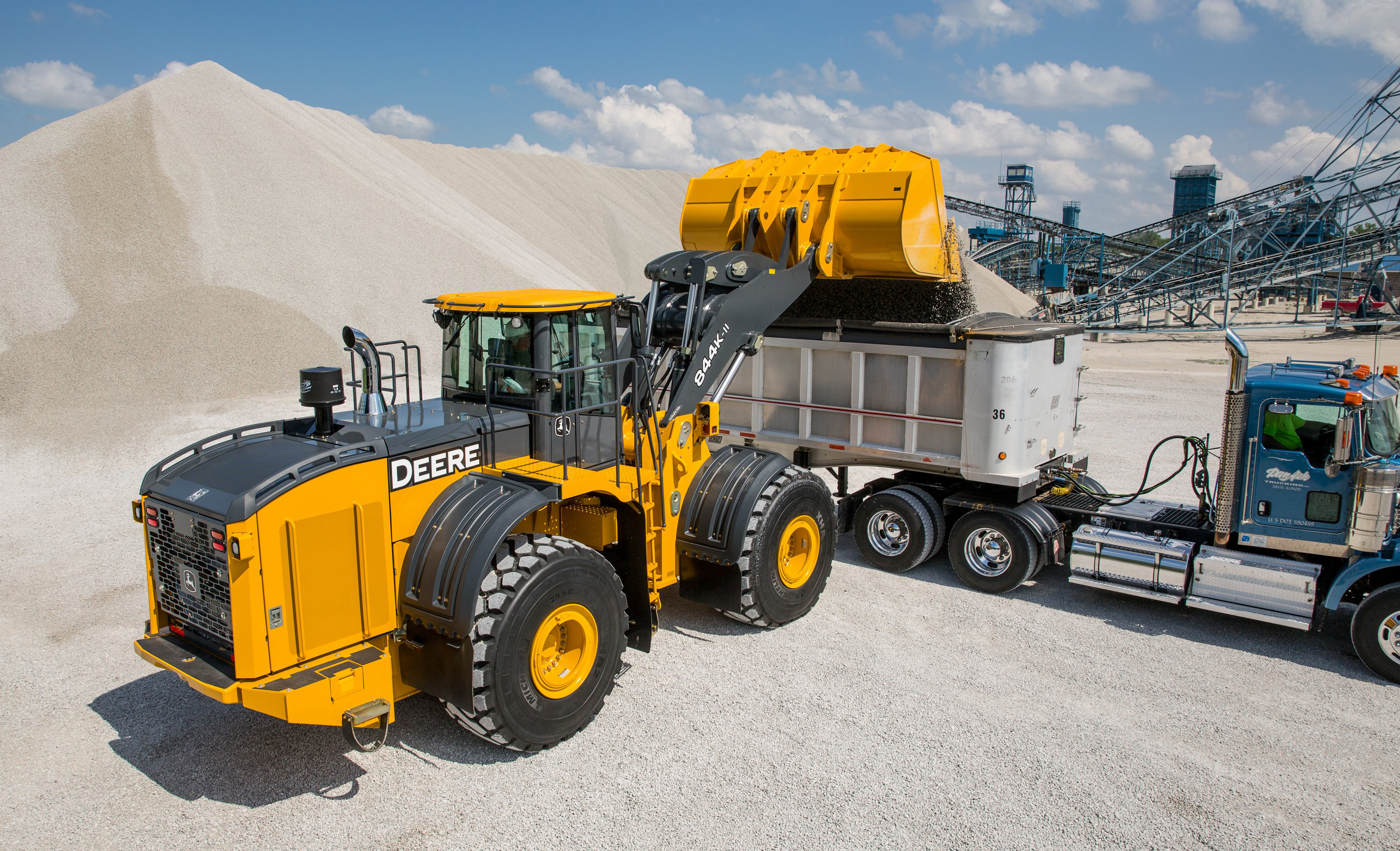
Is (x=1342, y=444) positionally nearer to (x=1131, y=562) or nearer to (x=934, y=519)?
(x=1131, y=562)

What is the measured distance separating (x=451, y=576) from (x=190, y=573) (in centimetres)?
156

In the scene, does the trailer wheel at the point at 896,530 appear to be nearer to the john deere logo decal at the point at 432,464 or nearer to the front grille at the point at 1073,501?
the front grille at the point at 1073,501

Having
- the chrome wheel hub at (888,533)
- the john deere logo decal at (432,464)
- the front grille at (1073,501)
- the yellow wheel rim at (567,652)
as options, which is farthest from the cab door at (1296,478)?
the john deere logo decal at (432,464)

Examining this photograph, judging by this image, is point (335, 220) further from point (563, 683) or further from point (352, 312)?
point (563, 683)

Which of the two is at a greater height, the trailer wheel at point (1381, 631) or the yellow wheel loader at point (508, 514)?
the yellow wheel loader at point (508, 514)

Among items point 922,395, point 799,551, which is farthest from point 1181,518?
point 799,551

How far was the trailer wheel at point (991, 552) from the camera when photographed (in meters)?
8.81

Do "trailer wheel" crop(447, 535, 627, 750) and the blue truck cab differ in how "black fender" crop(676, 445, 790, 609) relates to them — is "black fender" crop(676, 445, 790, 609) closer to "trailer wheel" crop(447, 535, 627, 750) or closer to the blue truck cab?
"trailer wheel" crop(447, 535, 627, 750)

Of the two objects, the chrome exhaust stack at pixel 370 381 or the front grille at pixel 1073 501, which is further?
the front grille at pixel 1073 501

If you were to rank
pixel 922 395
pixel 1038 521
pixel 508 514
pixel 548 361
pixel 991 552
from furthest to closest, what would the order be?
1. pixel 922 395
2. pixel 991 552
3. pixel 1038 521
4. pixel 548 361
5. pixel 508 514

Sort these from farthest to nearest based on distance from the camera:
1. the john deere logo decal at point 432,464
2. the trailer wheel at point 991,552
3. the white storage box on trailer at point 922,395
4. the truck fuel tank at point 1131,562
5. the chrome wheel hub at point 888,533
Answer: the chrome wheel hub at point 888,533 < the trailer wheel at point 991,552 < the white storage box on trailer at point 922,395 < the truck fuel tank at point 1131,562 < the john deere logo decal at point 432,464

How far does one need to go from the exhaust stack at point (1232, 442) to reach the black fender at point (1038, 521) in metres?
1.51

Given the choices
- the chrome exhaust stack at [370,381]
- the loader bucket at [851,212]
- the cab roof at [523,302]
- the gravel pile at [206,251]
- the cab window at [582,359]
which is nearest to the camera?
the chrome exhaust stack at [370,381]

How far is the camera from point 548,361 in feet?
21.1
